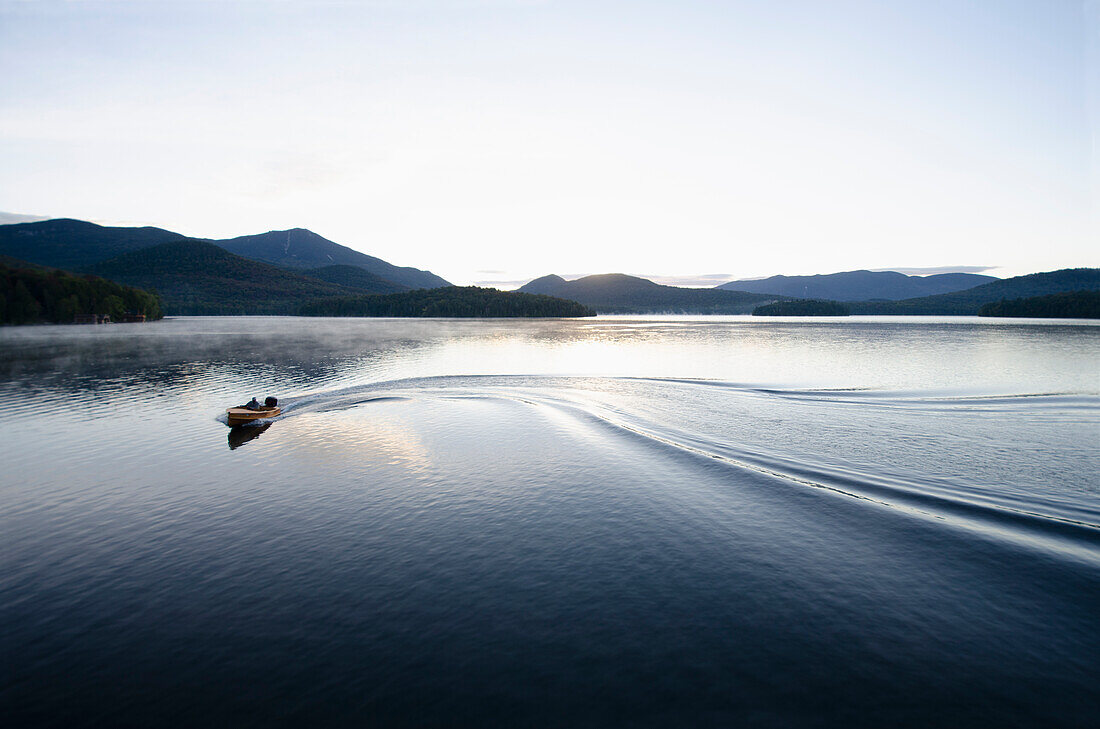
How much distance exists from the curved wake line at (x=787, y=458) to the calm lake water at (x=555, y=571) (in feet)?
0.74

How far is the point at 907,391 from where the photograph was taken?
44.6 meters

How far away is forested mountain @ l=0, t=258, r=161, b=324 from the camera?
148125 mm

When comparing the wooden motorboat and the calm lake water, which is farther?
the wooden motorboat

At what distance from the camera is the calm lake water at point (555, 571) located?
10617 millimetres

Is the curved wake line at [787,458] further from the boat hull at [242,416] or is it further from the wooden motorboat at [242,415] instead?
the boat hull at [242,416]

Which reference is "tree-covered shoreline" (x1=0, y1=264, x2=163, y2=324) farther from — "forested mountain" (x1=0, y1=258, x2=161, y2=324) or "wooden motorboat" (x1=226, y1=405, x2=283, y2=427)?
"wooden motorboat" (x1=226, y1=405, x2=283, y2=427)

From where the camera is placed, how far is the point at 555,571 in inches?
607

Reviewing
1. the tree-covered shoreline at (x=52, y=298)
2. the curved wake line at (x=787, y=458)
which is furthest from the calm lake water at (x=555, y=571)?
the tree-covered shoreline at (x=52, y=298)

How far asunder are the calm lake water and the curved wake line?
0.22 metres

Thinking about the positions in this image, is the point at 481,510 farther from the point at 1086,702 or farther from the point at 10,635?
the point at 1086,702

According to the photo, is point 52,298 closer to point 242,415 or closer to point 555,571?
point 242,415

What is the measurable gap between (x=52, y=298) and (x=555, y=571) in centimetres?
21128

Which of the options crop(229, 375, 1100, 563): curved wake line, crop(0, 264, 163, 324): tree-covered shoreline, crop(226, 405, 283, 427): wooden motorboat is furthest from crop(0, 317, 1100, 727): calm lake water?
crop(0, 264, 163, 324): tree-covered shoreline

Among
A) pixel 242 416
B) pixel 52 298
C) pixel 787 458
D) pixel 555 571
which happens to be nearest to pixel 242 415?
pixel 242 416
